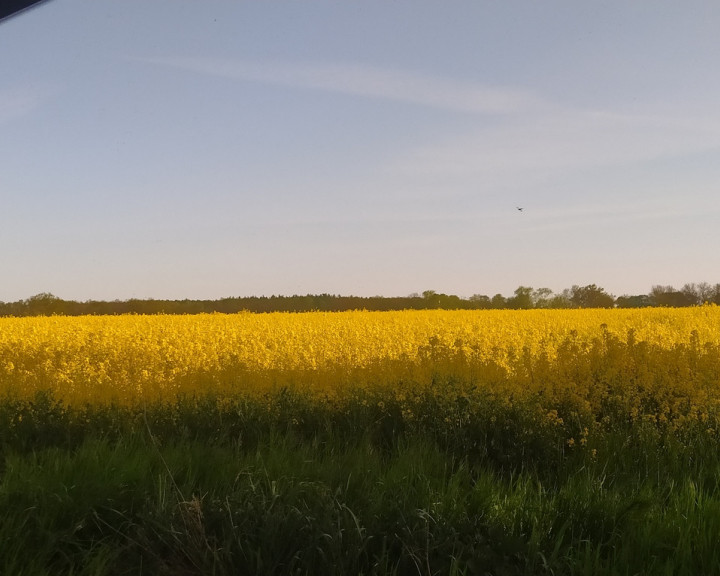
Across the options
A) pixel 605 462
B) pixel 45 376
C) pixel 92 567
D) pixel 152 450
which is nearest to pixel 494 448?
pixel 605 462

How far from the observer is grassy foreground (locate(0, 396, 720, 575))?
10.5ft

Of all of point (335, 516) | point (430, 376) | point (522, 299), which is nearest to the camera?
point (335, 516)

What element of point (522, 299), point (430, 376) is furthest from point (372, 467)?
point (522, 299)

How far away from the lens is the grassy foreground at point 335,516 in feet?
10.5

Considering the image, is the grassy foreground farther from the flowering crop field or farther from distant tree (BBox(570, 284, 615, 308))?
distant tree (BBox(570, 284, 615, 308))

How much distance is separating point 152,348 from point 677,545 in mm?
10391

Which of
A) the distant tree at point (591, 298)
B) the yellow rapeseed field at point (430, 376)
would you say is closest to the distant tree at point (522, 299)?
the distant tree at point (591, 298)

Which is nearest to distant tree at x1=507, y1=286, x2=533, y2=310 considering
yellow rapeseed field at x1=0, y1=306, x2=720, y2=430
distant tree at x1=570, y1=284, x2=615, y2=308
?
distant tree at x1=570, y1=284, x2=615, y2=308

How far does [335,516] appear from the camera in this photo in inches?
141

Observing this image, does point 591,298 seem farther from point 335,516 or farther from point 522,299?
point 335,516

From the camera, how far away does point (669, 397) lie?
709cm

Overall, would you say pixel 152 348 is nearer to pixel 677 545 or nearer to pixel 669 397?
Result: pixel 669 397

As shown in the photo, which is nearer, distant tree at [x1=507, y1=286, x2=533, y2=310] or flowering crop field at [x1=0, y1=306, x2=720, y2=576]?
flowering crop field at [x1=0, y1=306, x2=720, y2=576]

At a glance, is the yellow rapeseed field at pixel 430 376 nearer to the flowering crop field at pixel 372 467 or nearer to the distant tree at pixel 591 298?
the flowering crop field at pixel 372 467
